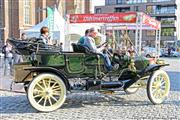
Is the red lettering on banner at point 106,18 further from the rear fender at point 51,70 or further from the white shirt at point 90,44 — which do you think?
the rear fender at point 51,70

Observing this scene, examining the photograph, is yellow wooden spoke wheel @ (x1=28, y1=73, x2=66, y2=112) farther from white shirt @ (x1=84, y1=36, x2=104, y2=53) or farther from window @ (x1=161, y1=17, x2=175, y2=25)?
window @ (x1=161, y1=17, x2=175, y2=25)

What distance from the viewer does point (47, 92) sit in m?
8.45

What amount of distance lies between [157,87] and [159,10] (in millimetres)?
88555

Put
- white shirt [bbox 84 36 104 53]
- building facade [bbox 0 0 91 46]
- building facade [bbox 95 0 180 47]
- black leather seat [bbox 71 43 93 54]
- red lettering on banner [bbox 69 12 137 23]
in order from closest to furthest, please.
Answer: black leather seat [bbox 71 43 93 54]
white shirt [bbox 84 36 104 53]
red lettering on banner [bbox 69 12 137 23]
building facade [bbox 0 0 91 46]
building facade [bbox 95 0 180 47]

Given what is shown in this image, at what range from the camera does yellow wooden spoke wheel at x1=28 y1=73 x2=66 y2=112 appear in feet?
26.9

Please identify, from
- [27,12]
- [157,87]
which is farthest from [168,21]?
[157,87]

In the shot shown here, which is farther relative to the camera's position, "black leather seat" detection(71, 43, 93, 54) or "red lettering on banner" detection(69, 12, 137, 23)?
"red lettering on banner" detection(69, 12, 137, 23)

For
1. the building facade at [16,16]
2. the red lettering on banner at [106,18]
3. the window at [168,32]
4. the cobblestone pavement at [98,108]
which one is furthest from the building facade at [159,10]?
the cobblestone pavement at [98,108]

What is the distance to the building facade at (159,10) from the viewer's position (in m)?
88.2

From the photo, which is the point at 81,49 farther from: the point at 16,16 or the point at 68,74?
the point at 16,16

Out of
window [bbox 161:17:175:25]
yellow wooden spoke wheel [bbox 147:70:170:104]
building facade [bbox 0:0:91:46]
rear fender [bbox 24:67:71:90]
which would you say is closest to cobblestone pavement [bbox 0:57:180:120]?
yellow wooden spoke wheel [bbox 147:70:170:104]

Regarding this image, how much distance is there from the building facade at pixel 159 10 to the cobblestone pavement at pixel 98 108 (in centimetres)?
7611

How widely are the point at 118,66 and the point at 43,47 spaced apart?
6.57 feet

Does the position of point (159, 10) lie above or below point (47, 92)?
above
